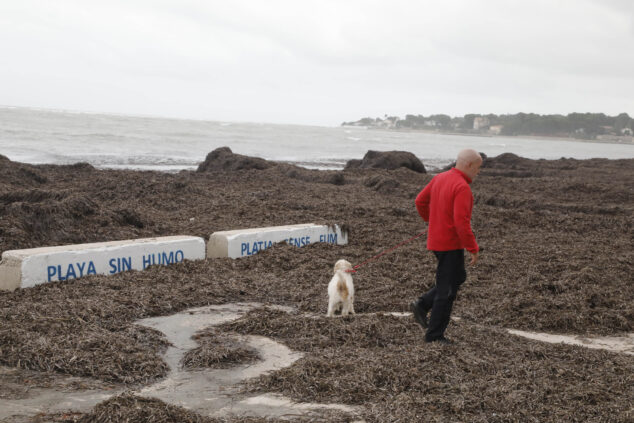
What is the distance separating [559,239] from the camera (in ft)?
38.0

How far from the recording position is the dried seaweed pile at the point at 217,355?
5176 mm

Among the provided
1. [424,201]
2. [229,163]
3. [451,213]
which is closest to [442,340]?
[451,213]

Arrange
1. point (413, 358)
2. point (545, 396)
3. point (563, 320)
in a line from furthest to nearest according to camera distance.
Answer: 1. point (563, 320)
2. point (413, 358)
3. point (545, 396)

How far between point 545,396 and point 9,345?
424 centimetres

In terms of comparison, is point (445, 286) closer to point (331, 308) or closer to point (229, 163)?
point (331, 308)

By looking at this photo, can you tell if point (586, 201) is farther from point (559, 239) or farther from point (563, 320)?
point (563, 320)

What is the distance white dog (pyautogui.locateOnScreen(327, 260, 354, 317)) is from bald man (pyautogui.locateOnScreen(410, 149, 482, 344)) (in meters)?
1.16

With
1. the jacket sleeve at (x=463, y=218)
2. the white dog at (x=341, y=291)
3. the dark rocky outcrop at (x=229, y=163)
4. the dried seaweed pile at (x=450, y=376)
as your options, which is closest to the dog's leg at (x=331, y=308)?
the white dog at (x=341, y=291)

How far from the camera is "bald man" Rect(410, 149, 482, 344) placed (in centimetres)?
528

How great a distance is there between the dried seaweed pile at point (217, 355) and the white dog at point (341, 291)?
48.2 inches

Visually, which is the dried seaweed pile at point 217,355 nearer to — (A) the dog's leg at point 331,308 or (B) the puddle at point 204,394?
(B) the puddle at point 204,394

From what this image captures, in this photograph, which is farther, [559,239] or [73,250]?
[559,239]

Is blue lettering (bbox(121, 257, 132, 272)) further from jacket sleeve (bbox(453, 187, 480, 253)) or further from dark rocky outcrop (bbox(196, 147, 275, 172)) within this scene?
dark rocky outcrop (bbox(196, 147, 275, 172))

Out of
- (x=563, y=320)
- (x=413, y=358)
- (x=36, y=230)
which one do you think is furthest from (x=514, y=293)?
(x=36, y=230)
